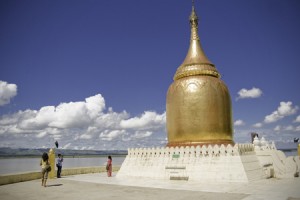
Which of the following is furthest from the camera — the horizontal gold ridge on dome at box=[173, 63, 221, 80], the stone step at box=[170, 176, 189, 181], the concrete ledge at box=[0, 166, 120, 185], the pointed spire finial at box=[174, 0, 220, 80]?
the pointed spire finial at box=[174, 0, 220, 80]

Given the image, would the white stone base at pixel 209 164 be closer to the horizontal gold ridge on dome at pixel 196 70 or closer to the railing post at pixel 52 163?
the railing post at pixel 52 163

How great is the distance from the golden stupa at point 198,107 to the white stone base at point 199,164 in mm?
2319

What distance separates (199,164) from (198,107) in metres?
5.74

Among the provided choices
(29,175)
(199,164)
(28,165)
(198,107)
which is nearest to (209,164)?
(199,164)

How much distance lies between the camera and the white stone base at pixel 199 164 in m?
19.1

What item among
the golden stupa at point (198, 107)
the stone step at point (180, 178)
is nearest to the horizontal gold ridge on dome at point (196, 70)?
the golden stupa at point (198, 107)

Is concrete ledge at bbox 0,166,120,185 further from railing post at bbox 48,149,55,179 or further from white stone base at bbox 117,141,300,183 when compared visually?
white stone base at bbox 117,141,300,183

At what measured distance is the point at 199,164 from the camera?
20484 millimetres

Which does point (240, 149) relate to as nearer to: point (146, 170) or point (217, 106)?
point (217, 106)

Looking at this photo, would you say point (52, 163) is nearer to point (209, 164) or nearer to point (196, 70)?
point (209, 164)

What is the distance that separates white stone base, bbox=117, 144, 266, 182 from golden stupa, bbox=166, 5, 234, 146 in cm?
232

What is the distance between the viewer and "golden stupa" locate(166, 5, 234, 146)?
79.3 ft

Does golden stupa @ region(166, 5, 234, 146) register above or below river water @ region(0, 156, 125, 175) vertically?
above

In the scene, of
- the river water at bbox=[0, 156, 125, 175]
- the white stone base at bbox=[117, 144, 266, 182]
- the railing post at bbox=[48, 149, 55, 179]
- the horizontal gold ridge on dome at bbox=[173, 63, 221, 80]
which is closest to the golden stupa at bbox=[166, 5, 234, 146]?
the horizontal gold ridge on dome at bbox=[173, 63, 221, 80]
